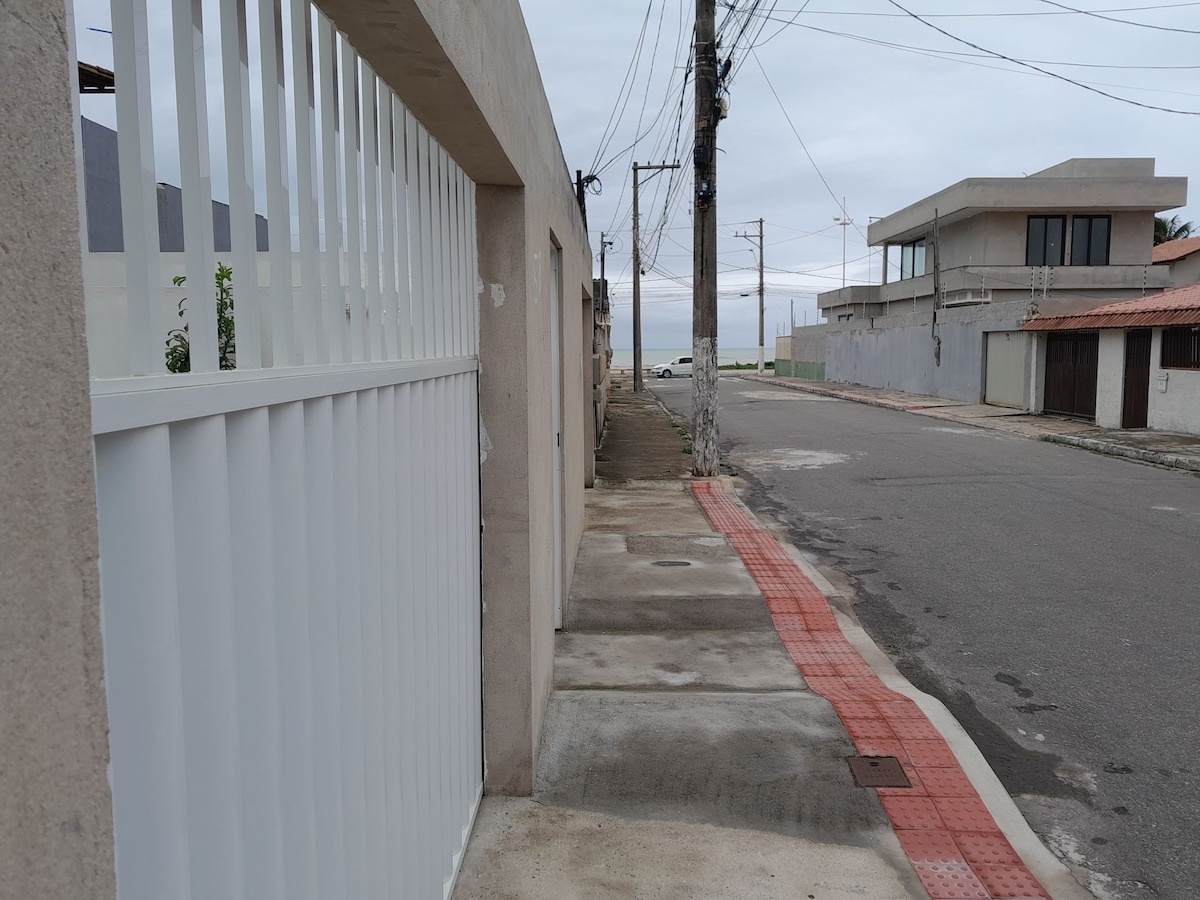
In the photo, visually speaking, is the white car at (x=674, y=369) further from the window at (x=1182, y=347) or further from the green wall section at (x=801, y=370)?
the window at (x=1182, y=347)

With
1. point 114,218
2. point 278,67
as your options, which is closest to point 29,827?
point 114,218

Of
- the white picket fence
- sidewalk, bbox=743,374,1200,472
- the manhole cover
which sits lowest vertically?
the manhole cover

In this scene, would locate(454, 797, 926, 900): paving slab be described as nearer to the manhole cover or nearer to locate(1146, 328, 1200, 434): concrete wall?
the manhole cover

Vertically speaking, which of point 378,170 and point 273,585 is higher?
point 378,170

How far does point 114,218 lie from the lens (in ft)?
4.75

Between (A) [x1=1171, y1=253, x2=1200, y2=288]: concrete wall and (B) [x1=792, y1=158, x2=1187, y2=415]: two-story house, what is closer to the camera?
(B) [x1=792, y1=158, x2=1187, y2=415]: two-story house

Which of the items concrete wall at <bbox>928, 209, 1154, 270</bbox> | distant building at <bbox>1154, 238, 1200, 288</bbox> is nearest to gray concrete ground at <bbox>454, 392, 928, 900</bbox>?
concrete wall at <bbox>928, 209, 1154, 270</bbox>

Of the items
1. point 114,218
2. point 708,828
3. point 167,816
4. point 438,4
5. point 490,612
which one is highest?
point 438,4

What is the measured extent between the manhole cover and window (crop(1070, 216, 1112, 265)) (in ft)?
137

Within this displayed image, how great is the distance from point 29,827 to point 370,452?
1.66 m

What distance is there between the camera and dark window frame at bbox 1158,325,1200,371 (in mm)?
19688

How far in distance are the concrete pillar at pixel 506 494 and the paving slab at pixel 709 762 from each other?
1.08ft

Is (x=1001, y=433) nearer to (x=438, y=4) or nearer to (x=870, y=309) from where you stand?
(x=438, y=4)

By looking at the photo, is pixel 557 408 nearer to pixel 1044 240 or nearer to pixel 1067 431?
pixel 1067 431
